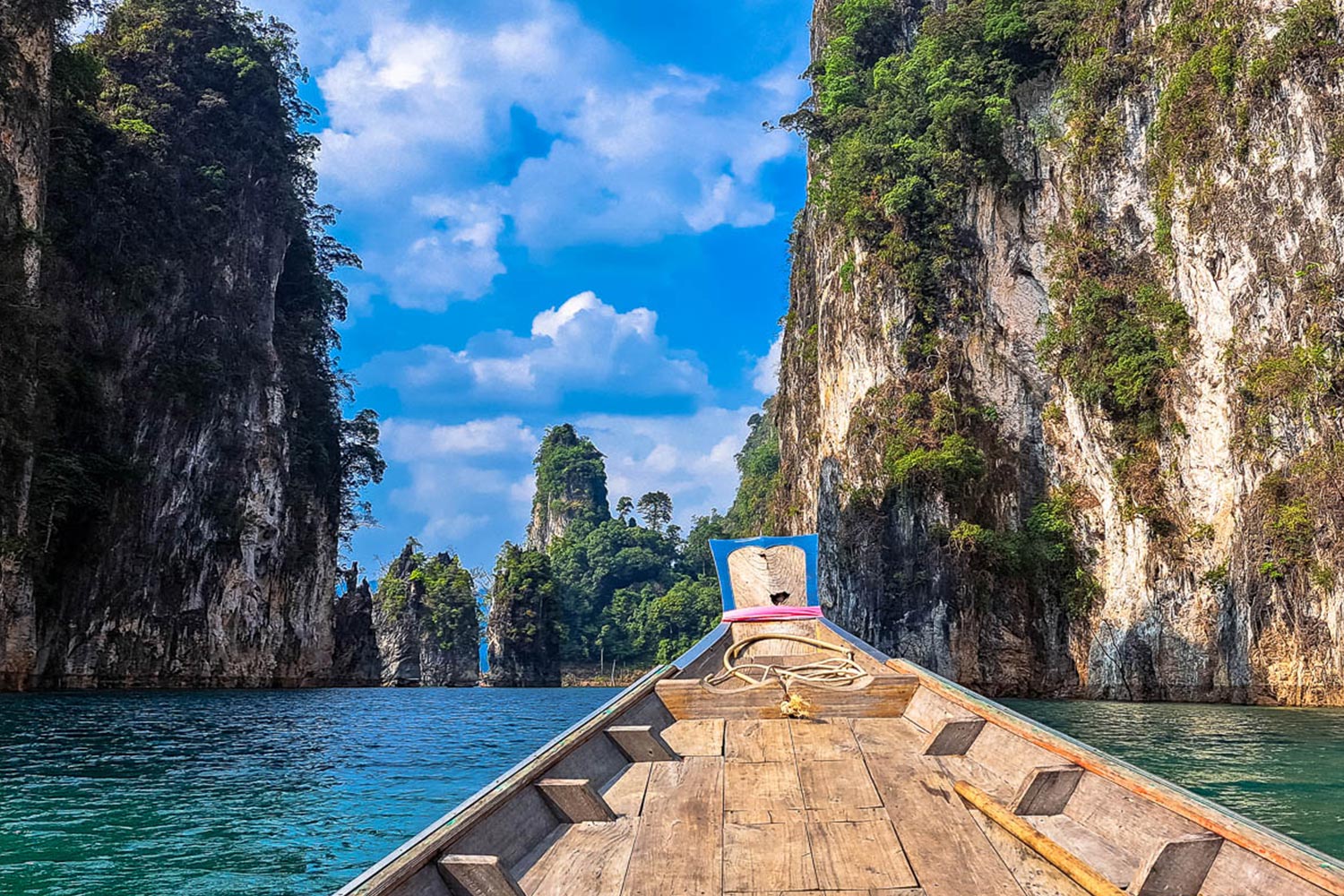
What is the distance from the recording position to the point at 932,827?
3.15m

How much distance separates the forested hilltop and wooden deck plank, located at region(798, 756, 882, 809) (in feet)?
155

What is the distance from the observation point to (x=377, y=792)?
30.5ft

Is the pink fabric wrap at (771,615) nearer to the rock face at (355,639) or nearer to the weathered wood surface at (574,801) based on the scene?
the weathered wood surface at (574,801)

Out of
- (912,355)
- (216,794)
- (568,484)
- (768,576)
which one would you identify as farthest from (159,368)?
(568,484)

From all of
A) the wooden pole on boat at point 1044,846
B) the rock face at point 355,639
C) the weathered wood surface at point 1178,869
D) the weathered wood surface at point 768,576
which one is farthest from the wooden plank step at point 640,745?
the rock face at point 355,639

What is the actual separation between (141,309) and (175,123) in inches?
339

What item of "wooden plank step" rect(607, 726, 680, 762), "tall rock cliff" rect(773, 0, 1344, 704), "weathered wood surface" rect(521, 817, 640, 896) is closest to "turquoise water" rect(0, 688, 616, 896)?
"wooden plank step" rect(607, 726, 680, 762)

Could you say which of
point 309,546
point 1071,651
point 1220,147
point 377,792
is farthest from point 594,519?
point 377,792

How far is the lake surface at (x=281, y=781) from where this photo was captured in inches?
238

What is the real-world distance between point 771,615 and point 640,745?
5222mm

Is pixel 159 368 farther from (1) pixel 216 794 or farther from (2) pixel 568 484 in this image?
(2) pixel 568 484

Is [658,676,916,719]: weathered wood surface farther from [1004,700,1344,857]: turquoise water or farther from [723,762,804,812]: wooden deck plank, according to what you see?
[1004,700,1344,857]: turquoise water

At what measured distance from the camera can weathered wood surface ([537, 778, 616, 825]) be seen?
3201 mm

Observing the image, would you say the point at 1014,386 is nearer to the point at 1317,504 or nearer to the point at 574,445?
the point at 1317,504
